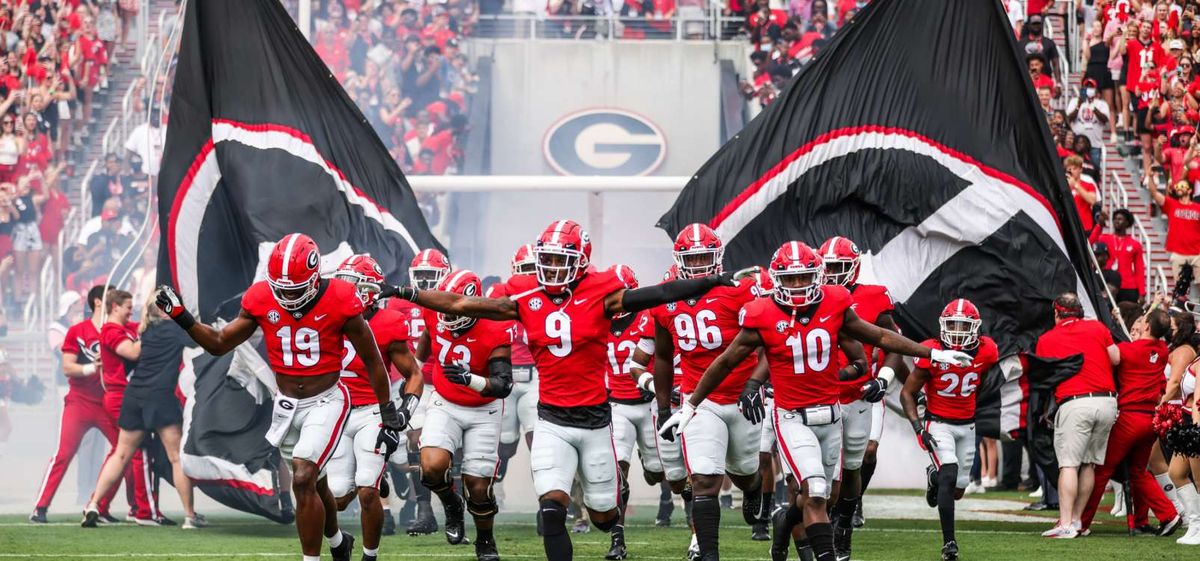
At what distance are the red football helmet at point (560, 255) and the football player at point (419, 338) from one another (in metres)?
2.30

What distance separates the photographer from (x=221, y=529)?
479 inches

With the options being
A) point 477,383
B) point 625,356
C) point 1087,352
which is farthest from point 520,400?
point 1087,352

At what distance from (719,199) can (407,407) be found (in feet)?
14.8

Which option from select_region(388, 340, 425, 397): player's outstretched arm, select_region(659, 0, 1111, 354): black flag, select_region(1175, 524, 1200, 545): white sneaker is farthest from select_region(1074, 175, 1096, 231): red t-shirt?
select_region(388, 340, 425, 397): player's outstretched arm

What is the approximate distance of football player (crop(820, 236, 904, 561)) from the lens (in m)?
9.56

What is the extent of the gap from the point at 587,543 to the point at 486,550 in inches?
65.5

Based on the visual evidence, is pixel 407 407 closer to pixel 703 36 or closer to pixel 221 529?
pixel 221 529

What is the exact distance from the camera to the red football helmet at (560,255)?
820cm

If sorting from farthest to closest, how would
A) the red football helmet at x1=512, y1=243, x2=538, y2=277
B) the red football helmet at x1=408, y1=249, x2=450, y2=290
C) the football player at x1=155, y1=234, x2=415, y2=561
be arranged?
the red football helmet at x1=408, y1=249, x2=450, y2=290, the red football helmet at x1=512, y1=243, x2=538, y2=277, the football player at x1=155, y1=234, x2=415, y2=561

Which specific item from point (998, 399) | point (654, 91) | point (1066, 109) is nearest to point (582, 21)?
point (654, 91)

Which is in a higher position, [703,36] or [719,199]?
[703,36]

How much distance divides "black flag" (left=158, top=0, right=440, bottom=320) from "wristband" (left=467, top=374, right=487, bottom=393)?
360cm

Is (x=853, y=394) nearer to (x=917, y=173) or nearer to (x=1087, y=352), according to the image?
(x=1087, y=352)

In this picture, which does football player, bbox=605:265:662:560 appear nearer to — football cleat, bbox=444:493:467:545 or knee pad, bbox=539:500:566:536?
football cleat, bbox=444:493:467:545
